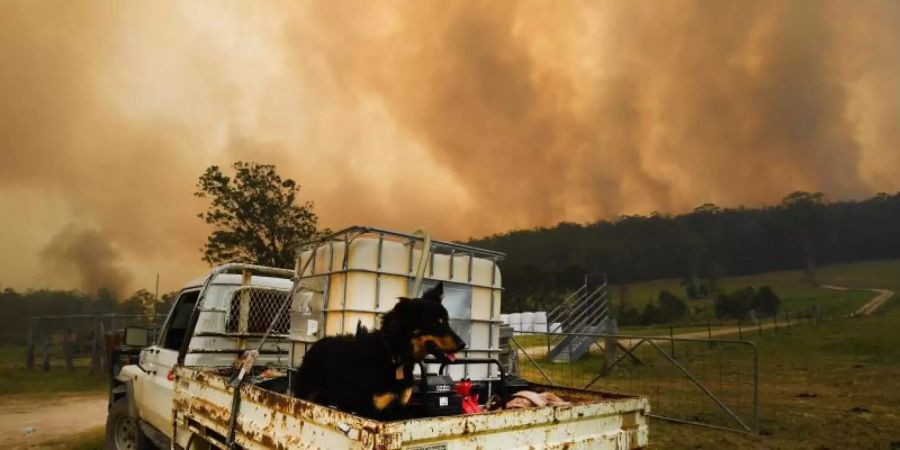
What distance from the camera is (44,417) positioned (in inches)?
503

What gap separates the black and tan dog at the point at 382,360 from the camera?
3.80 meters

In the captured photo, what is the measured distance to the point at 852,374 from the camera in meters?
17.8

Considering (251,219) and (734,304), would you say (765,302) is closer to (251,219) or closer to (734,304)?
(734,304)

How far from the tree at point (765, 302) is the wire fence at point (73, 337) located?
4282 centimetres

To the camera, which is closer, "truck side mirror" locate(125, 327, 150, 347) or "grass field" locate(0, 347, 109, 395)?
"truck side mirror" locate(125, 327, 150, 347)

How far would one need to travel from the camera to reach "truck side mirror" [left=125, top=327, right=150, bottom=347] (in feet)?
21.1

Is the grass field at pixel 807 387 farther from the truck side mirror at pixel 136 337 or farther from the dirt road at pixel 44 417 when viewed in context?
the dirt road at pixel 44 417

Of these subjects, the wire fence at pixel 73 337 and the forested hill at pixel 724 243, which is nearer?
the wire fence at pixel 73 337

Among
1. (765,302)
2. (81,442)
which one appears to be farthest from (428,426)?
(765,302)

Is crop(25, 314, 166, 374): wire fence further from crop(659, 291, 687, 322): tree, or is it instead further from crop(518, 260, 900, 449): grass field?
crop(659, 291, 687, 322): tree

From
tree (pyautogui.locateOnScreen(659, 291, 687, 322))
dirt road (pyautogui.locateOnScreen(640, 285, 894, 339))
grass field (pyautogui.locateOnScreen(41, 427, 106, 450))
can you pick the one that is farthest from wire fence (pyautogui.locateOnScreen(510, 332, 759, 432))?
tree (pyautogui.locateOnScreen(659, 291, 687, 322))

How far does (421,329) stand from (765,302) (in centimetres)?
4924

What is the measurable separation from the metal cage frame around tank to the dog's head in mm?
841

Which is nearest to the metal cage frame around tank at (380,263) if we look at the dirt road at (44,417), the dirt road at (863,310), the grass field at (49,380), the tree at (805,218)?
the dirt road at (44,417)
